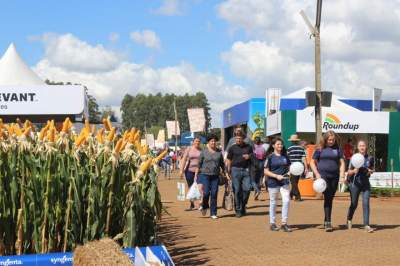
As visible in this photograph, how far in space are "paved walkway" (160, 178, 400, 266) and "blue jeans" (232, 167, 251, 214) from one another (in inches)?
12.6

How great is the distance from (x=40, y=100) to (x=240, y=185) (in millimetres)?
4283

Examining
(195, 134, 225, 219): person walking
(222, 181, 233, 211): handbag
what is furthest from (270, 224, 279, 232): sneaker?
(222, 181, 233, 211): handbag

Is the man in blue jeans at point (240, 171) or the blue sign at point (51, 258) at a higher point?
the man in blue jeans at point (240, 171)

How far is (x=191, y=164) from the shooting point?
14438 mm

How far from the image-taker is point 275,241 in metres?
9.75

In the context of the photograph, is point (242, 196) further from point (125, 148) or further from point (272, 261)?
point (125, 148)

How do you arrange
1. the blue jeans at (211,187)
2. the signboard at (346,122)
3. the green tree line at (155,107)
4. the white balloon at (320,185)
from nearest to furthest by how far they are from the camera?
the white balloon at (320,185), the blue jeans at (211,187), the signboard at (346,122), the green tree line at (155,107)

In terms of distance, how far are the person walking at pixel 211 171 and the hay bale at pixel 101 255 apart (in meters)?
7.42

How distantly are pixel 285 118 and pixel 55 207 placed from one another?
68.4 ft

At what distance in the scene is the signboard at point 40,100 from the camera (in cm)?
1220

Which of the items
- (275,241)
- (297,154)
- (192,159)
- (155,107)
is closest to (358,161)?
(275,241)

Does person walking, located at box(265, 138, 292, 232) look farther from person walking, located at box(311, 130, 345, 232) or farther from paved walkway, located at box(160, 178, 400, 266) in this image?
person walking, located at box(311, 130, 345, 232)

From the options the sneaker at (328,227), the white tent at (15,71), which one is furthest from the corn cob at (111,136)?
the white tent at (15,71)

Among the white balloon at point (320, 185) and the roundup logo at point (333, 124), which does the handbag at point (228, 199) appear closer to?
the white balloon at point (320, 185)
